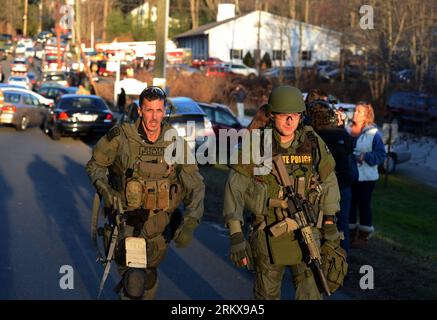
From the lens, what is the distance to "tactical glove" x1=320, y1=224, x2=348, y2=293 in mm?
5574

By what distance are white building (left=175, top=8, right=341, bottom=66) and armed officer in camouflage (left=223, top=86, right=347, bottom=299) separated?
43.6m

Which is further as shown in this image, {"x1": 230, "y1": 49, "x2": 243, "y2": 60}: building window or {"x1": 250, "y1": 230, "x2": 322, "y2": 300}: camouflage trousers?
{"x1": 230, "y1": 49, "x2": 243, "y2": 60}: building window

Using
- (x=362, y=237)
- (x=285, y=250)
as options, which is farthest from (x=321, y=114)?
(x=362, y=237)

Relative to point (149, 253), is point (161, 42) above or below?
above

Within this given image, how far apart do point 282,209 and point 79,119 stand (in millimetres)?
19667

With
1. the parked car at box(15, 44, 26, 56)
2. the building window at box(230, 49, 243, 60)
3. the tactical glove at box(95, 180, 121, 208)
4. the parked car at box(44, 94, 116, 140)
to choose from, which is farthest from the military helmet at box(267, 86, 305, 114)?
the parked car at box(15, 44, 26, 56)

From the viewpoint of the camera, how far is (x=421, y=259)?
942cm

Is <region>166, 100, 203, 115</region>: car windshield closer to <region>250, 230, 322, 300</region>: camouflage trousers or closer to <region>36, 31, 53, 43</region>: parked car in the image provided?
<region>250, 230, 322, 300</region>: camouflage trousers

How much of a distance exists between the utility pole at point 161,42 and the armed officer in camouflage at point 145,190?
13234 millimetres

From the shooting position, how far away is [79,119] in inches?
969

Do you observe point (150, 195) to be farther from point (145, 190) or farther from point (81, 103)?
point (81, 103)

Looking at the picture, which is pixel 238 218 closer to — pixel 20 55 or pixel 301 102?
pixel 301 102

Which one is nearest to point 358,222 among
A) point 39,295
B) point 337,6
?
point 39,295

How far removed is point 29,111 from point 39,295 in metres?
21.7
